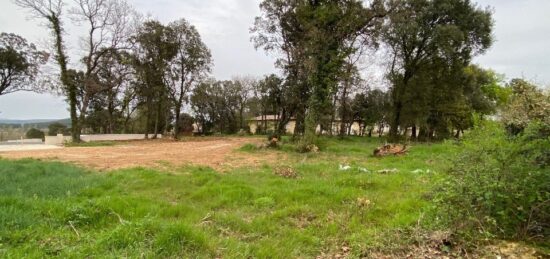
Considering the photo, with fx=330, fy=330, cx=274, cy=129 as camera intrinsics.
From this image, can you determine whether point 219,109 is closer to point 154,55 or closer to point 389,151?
point 154,55

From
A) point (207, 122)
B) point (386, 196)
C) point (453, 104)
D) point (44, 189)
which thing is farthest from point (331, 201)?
point (207, 122)

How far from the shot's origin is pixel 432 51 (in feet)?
77.3

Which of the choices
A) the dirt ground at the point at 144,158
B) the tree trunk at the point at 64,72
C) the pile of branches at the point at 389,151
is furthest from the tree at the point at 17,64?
the pile of branches at the point at 389,151

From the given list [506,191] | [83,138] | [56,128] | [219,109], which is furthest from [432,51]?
[56,128]

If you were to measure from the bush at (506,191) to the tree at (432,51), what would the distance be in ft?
58.9

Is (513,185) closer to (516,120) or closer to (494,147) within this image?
(494,147)

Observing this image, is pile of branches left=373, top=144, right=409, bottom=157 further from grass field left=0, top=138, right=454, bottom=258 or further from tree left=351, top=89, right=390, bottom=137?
tree left=351, top=89, right=390, bottom=137

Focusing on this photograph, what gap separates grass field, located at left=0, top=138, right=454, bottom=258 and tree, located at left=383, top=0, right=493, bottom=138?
16.6 m

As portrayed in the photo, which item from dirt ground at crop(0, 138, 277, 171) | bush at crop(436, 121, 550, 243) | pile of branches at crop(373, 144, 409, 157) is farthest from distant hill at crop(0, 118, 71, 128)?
bush at crop(436, 121, 550, 243)

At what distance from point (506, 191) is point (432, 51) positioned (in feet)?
74.5

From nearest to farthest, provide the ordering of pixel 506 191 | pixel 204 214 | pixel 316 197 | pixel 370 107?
pixel 506 191 < pixel 204 214 < pixel 316 197 < pixel 370 107

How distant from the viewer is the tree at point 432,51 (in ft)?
72.6

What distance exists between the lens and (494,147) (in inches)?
151

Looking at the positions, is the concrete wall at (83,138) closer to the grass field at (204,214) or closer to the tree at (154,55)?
the tree at (154,55)
